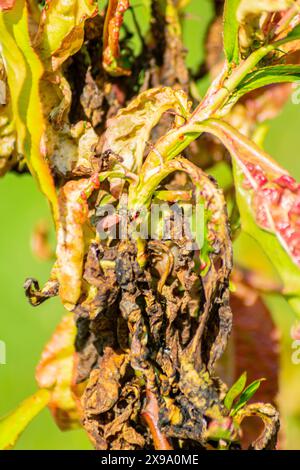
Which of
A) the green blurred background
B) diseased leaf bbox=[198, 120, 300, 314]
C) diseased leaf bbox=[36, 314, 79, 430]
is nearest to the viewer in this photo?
diseased leaf bbox=[198, 120, 300, 314]

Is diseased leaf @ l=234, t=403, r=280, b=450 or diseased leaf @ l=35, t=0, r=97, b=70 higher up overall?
diseased leaf @ l=35, t=0, r=97, b=70

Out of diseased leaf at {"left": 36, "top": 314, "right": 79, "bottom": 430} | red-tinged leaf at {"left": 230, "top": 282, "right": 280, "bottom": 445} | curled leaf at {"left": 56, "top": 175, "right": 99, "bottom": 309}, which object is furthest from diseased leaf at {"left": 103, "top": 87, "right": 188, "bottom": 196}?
red-tinged leaf at {"left": 230, "top": 282, "right": 280, "bottom": 445}

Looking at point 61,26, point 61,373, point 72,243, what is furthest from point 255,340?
point 61,26

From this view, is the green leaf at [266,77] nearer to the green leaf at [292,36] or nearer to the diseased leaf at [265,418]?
the green leaf at [292,36]

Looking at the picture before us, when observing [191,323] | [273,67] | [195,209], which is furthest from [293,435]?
[273,67]

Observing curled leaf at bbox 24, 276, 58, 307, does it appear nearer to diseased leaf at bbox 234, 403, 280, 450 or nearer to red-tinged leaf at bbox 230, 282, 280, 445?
diseased leaf at bbox 234, 403, 280, 450

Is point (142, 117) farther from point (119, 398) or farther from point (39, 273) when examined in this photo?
point (39, 273)

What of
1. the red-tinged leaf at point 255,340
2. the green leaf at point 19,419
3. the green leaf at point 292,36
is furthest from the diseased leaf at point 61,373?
the green leaf at point 292,36

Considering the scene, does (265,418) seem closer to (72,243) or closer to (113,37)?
(72,243)
